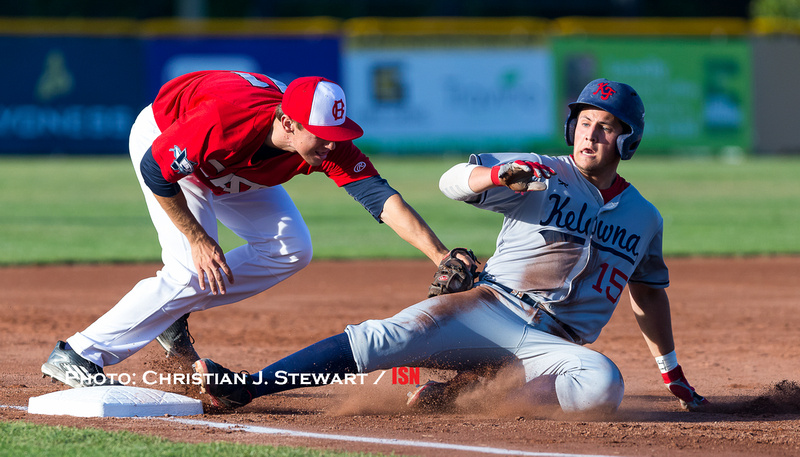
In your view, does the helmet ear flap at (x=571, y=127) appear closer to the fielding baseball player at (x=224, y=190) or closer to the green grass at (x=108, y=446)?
the fielding baseball player at (x=224, y=190)

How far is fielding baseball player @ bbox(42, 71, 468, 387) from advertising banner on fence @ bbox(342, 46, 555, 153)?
708 inches

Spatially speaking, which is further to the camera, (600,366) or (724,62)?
(724,62)

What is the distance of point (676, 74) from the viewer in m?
22.8

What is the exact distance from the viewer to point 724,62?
22906 mm

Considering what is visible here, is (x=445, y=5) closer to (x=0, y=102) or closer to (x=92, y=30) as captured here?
(x=92, y=30)

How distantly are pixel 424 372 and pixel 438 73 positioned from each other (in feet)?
59.1

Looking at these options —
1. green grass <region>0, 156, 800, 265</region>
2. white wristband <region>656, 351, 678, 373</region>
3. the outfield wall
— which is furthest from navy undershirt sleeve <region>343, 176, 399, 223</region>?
the outfield wall

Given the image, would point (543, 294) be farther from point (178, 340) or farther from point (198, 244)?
point (178, 340)

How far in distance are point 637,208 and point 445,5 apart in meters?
28.8

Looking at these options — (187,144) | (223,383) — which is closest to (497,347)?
(223,383)

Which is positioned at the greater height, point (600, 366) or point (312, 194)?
point (600, 366)

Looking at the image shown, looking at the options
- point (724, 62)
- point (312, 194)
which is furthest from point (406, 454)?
point (724, 62)

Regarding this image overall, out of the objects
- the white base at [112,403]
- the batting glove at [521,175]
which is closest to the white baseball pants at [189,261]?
the white base at [112,403]

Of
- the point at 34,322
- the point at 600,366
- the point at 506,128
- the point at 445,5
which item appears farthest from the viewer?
the point at 445,5
